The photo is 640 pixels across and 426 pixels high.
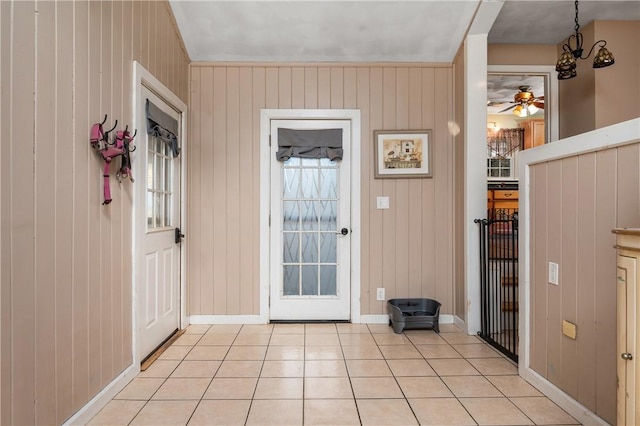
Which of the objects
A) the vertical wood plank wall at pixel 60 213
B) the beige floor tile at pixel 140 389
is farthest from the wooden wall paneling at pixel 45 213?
the beige floor tile at pixel 140 389

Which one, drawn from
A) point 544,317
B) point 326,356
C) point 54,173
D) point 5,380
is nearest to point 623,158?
point 544,317

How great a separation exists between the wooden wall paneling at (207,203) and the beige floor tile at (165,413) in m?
1.56

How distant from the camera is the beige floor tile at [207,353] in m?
2.78

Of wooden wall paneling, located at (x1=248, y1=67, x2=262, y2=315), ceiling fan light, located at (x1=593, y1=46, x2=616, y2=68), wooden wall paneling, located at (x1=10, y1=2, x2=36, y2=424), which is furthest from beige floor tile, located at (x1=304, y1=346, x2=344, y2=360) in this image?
ceiling fan light, located at (x1=593, y1=46, x2=616, y2=68)

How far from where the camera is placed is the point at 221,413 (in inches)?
78.6

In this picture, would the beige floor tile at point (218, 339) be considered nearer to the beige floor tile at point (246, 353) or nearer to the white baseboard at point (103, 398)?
the beige floor tile at point (246, 353)

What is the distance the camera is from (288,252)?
3.73 metres

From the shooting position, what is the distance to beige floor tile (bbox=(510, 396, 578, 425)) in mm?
1918

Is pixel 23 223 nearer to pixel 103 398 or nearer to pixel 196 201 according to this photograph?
pixel 103 398

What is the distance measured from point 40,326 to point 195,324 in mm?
2091

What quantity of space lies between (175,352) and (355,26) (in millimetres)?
3240

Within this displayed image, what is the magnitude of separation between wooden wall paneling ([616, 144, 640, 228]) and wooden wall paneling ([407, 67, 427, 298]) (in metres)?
2.04

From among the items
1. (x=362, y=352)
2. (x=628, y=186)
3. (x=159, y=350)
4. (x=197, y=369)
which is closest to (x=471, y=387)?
(x=362, y=352)

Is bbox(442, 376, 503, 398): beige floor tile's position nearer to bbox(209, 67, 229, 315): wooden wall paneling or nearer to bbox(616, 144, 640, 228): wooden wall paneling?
bbox(616, 144, 640, 228): wooden wall paneling
